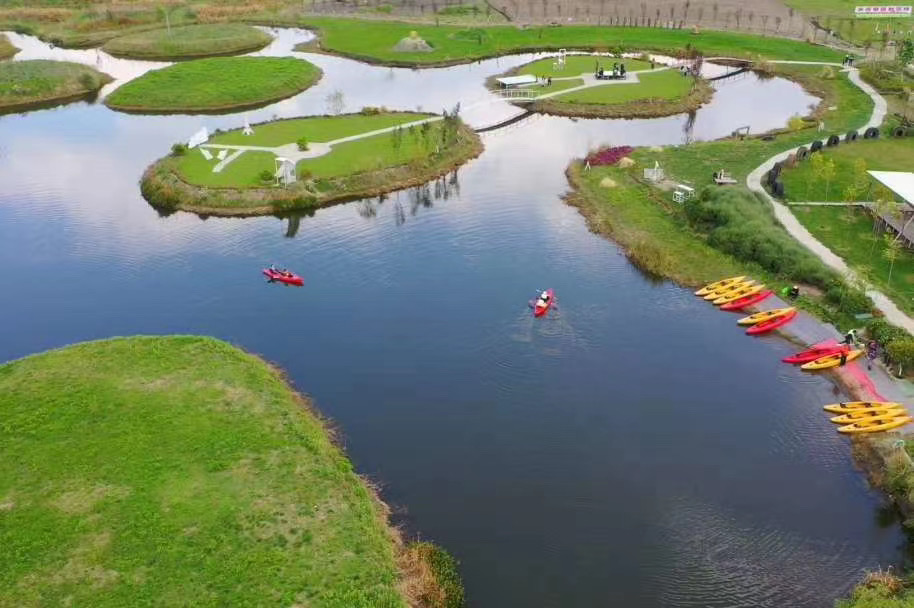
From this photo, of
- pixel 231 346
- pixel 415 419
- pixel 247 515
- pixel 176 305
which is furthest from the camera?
pixel 176 305

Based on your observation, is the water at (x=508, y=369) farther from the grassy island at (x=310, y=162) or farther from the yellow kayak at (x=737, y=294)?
the grassy island at (x=310, y=162)

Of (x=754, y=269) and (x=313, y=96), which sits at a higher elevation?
(x=313, y=96)

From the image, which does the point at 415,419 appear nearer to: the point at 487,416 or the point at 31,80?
the point at 487,416

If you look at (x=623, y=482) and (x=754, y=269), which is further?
(x=754, y=269)

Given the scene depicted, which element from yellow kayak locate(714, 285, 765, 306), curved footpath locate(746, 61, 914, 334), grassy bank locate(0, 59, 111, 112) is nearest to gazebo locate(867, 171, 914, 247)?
curved footpath locate(746, 61, 914, 334)

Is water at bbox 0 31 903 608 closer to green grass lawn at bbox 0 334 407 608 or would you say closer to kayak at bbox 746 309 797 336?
kayak at bbox 746 309 797 336

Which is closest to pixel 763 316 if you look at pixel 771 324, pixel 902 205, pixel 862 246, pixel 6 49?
pixel 771 324

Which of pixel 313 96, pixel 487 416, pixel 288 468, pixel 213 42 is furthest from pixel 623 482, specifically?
pixel 213 42
